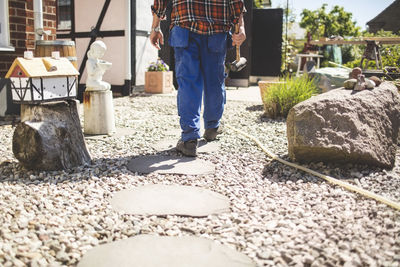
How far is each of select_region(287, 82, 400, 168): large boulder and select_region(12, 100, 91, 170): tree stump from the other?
61.7 inches

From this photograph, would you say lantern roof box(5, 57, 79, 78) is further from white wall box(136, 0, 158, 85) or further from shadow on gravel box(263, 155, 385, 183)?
white wall box(136, 0, 158, 85)

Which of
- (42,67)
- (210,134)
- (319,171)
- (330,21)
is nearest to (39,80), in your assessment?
(42,67)

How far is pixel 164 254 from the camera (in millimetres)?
1501

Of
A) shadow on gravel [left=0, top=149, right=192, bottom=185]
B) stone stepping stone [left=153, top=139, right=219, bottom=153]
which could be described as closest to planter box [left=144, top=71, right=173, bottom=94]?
stone stepping stone [left=153, top=139, right=219, bottom=153]

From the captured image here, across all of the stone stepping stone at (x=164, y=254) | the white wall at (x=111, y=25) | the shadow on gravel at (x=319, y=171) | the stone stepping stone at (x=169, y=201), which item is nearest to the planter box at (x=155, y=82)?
the white wall at (x=111, y=25)

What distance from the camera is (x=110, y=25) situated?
758cm

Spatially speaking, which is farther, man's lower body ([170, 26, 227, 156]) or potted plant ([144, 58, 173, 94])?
potted plant ([144, 58, 173, 94])

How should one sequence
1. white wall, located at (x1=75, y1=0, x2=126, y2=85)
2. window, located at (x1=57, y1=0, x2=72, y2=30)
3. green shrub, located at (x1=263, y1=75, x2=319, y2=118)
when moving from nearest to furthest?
green shrub, located at (x1=263, y1=75, x2=319, y2=118) < white wall, located at (x1=75, y1=0, x2=126, y2=85) < window, located at (x1=57, y1=0, x2=72, y2=30)

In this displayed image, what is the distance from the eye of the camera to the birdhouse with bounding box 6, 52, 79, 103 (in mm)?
2578

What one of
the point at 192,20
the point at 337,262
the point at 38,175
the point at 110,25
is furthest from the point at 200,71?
the point at 110,25

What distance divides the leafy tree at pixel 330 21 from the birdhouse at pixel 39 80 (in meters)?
38.8

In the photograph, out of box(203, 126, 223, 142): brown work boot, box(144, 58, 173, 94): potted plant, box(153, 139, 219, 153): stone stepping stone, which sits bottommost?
box(153, 139, 219, 153): stone stepping stone

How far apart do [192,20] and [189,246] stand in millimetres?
1873

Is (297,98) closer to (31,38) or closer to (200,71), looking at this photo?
(200,71)
